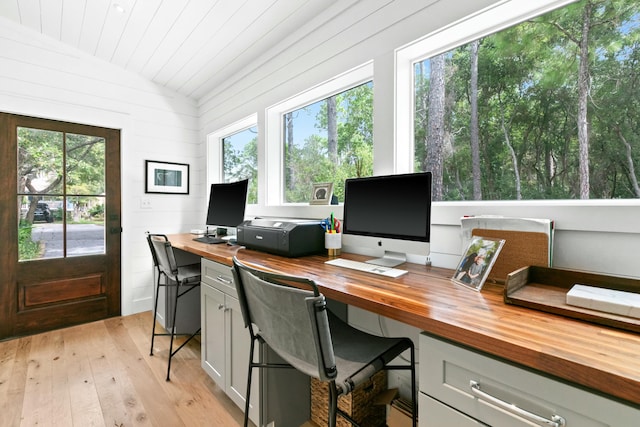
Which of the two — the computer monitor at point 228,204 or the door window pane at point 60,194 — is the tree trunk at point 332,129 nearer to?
the computer monitor at point 228,204

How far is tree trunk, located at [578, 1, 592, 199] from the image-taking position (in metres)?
1.23

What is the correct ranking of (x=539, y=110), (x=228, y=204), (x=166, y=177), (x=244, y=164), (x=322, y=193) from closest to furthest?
(x=539, y=110) → (x=322, y=193) → (x=228, y=204) → (x=244, y=164) → (x=166, y=177)

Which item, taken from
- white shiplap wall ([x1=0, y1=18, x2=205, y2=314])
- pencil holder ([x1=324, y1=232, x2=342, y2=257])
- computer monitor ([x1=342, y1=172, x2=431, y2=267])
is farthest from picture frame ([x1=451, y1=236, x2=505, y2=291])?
white shiplap wall ([x1=0, y1=18, x2=205, y2=314])

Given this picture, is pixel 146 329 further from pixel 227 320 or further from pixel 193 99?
pixel 193 99

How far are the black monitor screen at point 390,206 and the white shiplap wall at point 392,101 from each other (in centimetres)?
20

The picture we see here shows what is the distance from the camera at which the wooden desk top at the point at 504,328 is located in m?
0.58

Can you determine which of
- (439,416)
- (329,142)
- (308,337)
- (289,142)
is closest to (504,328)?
(439,416)

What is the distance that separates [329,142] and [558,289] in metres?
1.73

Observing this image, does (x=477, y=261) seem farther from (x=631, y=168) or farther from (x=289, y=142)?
(x=289, y=142)

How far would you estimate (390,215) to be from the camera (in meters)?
1.50

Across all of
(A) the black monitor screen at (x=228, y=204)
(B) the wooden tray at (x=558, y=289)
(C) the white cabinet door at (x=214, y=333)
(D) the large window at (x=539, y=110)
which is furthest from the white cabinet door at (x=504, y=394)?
(A) the black monitor screen at (x=228, y=204)

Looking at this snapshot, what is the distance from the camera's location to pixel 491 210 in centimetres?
137

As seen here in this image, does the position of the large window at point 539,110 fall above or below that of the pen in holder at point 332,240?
above

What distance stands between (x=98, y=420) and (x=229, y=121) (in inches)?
102
